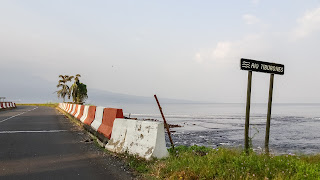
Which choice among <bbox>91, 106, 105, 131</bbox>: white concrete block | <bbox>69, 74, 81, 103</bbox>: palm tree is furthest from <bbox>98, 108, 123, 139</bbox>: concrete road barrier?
<bbox>69, 74, 81, 103</bbox>: palm tree

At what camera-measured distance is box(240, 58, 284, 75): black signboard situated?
6523 millimetres

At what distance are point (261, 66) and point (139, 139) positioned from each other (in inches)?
144

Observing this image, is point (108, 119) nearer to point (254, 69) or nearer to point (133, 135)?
point (133, 135)

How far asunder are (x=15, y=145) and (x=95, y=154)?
3198 millimetres

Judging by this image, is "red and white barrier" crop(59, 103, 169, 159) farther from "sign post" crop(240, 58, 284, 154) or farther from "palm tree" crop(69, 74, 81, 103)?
"palm tree" crop(69, 74, 81, 103)

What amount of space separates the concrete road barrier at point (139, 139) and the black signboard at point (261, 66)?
2506 mm

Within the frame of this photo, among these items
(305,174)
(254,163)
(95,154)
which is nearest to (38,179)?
(95,154)

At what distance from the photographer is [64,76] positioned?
283 ft

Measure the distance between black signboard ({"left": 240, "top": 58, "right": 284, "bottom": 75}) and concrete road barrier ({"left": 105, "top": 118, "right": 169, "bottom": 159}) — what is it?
2.51 m

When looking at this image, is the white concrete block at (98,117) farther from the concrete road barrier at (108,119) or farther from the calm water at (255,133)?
the calm water at (255,133)

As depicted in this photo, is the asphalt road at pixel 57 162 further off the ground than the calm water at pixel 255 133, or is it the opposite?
the asphalt road at pixel 57 162

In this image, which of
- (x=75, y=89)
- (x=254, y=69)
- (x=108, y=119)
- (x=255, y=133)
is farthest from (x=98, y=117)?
(x=75, y=89)

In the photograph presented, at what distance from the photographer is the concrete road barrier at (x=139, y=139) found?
6.22 m

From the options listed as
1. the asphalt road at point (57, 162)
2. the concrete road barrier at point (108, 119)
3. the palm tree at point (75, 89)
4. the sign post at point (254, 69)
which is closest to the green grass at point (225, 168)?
the asphalt road at point (57, 162)
